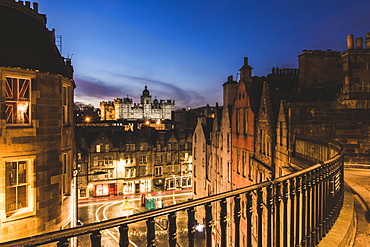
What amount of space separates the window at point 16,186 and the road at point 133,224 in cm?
1176

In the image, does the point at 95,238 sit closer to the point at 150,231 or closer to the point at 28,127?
the point at 150,231

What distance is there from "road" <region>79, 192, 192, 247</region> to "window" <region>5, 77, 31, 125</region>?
43.8 feet

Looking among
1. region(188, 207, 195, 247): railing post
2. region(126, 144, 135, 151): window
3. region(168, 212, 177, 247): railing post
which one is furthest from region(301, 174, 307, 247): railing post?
region(126, 144, 135, 151): window

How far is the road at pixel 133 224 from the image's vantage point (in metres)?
25.4

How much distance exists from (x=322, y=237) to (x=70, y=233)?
14.9 feet

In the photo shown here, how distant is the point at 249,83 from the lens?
19.2m

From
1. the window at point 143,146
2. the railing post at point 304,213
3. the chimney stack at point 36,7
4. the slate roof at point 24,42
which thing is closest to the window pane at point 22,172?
the slate roof at point 24,42

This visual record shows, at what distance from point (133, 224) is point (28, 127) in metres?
22.7

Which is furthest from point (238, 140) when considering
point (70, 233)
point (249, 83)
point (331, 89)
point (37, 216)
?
point (70, 233)

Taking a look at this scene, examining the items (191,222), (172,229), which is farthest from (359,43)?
(172,229)

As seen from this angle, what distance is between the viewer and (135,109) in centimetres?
16438

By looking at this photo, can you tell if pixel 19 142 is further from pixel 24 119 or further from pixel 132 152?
pixel 132 152

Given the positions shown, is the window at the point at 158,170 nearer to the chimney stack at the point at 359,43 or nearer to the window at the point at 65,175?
the window at the point at 65,175

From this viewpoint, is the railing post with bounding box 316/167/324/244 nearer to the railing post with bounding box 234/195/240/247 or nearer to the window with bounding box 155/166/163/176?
the railing post with bounding box 234/195/240/247
